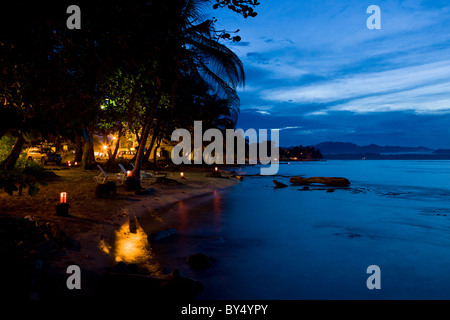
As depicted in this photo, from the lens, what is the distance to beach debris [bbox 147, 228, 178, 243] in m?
6.90

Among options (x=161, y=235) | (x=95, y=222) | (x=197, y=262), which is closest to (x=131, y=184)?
(x=95, y=222)

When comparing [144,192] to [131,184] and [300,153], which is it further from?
[300,153]

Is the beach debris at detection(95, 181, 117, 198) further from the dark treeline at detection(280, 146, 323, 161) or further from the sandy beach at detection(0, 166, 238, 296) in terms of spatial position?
the dark treeline at detection(280, 146, 323, 161)

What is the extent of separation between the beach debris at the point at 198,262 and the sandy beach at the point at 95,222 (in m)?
0.63

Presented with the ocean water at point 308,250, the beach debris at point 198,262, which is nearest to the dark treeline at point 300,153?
the ocean water at point 308,250

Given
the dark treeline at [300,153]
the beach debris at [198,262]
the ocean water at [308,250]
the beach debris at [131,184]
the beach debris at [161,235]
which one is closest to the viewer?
the ocean water at [308,250]

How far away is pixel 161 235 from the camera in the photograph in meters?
→ 7.12

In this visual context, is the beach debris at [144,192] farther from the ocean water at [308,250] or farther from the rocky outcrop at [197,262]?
the rocky outcrop at [197,262]

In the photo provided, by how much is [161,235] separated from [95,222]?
1923mm

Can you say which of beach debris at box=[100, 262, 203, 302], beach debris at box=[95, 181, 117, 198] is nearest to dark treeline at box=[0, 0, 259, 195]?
beach debris at box=[100, 262, 203, 302]

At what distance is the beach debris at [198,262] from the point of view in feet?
18.7

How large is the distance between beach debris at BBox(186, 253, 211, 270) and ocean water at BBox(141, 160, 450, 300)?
0.13 meters

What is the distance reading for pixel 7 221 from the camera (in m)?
5.25
